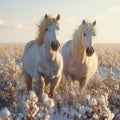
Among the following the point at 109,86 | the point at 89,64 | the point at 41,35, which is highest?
the point at 41,35

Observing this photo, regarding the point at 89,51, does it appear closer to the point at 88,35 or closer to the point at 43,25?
the point at 88,35

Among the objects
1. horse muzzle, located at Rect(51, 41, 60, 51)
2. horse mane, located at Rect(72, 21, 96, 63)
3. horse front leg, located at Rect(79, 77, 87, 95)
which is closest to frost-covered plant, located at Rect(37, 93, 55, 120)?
horse muzzle, located at Rect(51, 41, 60, 51)

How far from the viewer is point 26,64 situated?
8695 mm

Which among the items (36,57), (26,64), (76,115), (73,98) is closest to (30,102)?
(76,115)

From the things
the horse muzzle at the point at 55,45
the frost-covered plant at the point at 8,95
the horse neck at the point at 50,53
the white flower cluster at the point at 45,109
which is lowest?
the frost-covered plant at the point at 8,95

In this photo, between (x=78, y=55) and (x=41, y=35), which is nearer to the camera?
(x=41, y=35)

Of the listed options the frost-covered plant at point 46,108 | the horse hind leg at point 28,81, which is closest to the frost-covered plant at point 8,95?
the horse hind leg at point 28,81

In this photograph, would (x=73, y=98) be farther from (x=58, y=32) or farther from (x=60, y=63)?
(x=58, y=32)

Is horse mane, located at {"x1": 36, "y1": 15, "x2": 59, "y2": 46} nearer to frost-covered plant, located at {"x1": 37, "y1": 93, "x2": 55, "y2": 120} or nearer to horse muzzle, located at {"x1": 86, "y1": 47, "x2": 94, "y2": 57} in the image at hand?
horse muzzle, located at {"x1": 86, "y1": 47, "x2": 94, "y2": 57}

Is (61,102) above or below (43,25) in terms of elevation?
below

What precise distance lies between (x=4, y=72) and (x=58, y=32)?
2760 mm

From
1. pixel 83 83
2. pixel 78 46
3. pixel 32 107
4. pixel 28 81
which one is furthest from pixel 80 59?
pixel 32 107

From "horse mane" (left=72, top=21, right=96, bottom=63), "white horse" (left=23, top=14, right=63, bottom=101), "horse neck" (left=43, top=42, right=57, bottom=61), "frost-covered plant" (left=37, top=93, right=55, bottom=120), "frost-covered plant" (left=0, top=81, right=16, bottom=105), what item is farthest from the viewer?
"horse mane" (left=72, top=21, right=96, bottom=63)

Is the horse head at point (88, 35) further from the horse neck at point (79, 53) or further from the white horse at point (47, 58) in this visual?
the white horse at point (47, 58)
